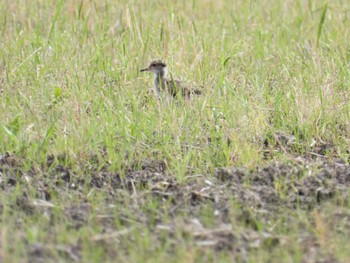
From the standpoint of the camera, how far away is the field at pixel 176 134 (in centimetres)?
492

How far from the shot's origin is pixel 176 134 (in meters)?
6.62

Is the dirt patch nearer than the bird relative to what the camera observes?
Yes

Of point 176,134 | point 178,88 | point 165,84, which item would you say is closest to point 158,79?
point 165,84

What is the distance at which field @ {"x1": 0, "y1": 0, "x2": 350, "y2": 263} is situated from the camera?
16.1 ft

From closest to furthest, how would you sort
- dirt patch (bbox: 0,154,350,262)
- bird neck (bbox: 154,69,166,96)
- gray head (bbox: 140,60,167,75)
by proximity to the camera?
dirt patch (bbox: 0,154,350,262) < bird neck (bbox: 154,69,166,96) < gray head (bbox: 140,60,167,75)

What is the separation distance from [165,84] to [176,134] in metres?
1.15

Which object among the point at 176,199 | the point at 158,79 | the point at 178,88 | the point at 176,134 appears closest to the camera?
the point at 176,199

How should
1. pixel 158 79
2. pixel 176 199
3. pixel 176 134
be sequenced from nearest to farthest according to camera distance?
pixel 176 199
pixel 176 134
pixel 158 79

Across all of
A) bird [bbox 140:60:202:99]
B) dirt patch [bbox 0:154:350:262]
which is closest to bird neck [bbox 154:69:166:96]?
bird [bbox 140:60:202:99]

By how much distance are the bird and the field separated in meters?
0.10

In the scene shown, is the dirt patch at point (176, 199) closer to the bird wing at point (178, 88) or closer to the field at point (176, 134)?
the field at point (176, 134)

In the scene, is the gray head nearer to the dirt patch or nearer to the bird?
the bird

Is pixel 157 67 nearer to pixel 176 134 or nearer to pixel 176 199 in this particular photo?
pixel 176 134

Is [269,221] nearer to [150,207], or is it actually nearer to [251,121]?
[150,207]
